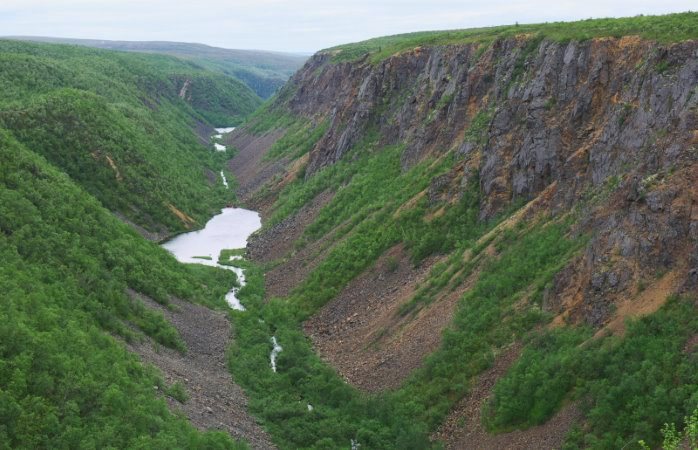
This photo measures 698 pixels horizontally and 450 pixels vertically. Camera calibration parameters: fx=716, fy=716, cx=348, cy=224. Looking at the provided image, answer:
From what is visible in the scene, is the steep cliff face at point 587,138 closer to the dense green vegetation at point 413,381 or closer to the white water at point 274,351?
the dense green vegetation at point 413,381

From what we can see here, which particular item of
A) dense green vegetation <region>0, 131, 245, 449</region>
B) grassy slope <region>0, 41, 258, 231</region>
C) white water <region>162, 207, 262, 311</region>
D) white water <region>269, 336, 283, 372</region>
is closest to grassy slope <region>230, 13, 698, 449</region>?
white water <region>269, 336, 283, 372</region>

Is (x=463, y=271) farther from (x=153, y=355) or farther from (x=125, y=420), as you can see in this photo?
(x=125, y=420)

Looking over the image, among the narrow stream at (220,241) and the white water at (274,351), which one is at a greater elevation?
the white water at (274,351)

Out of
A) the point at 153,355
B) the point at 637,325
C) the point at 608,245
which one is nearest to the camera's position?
the point at 637,325

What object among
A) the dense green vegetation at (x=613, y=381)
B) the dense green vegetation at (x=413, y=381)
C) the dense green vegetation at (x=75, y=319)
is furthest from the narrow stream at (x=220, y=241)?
the dense green vegetation at (x=613, y=381)

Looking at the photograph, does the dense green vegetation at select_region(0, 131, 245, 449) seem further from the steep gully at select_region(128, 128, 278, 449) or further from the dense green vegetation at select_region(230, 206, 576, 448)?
the dense green vegetation at select_region(230, 206, 576, 448)

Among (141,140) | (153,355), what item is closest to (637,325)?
(153,355)
